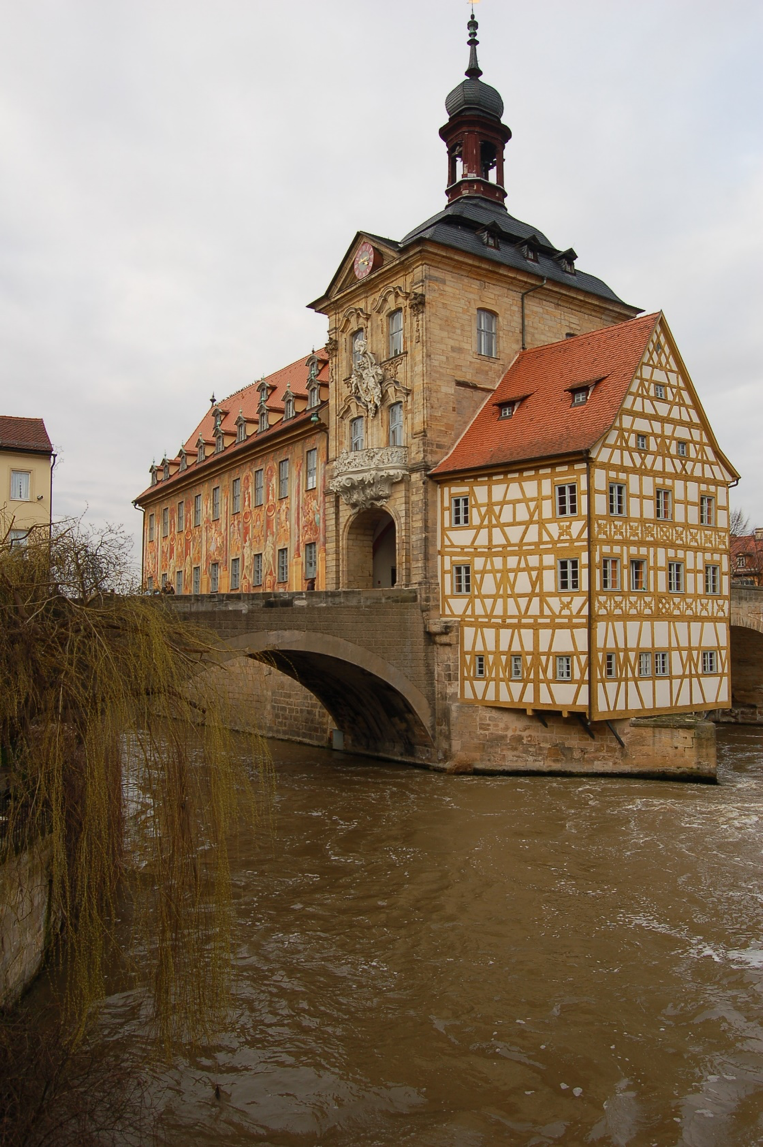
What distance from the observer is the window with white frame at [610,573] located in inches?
666

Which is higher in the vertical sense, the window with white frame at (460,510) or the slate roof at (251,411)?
the slate roof at (251,411)

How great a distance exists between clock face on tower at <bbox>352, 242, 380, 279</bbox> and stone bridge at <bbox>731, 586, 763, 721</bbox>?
14.3 meters

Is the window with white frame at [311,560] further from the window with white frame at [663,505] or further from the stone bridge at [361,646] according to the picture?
the window with white frame at [663,505]

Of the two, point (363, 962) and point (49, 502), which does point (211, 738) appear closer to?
point (363, 962)

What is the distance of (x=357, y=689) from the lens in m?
19.8

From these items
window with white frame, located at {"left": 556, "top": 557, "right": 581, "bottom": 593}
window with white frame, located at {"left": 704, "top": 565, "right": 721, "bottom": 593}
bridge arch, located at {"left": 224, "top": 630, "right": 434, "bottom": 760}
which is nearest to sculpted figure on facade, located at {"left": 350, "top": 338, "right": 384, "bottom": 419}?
bridge arch, located at {"left": 224, "top": 630, "right": 434, "bottom": 760}

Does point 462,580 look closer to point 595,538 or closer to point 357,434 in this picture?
point 595,538

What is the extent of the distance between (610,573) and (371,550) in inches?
281

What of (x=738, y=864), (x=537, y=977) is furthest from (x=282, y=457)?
(x=537, y=977)

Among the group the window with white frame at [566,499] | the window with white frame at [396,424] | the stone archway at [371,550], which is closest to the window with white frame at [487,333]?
the window with white frame at [396,424]

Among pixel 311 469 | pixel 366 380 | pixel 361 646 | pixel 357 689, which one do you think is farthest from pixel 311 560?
pixel 361 646

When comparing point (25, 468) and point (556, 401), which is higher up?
point (556, 401)

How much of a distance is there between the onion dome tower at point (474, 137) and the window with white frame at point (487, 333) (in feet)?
19.3

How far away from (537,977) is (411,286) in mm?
15370
